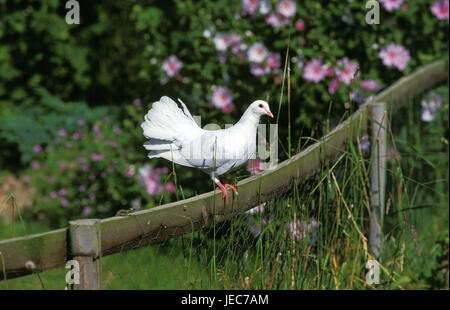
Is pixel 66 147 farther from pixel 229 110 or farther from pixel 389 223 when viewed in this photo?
pixel 389 223

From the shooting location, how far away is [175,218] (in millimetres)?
2211

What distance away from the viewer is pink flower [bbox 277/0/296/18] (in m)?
4.59

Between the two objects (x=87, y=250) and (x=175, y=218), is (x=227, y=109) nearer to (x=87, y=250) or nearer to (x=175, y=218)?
(x=175, y=218)

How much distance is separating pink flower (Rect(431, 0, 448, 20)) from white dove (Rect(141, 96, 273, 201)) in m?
3.06

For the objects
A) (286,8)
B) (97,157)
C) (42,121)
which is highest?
(286,8)

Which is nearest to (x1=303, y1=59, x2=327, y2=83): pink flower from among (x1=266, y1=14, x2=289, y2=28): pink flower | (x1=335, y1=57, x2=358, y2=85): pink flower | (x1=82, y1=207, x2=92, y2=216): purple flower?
(x1=335, y1=57, x2=358, y2=85): pink flower

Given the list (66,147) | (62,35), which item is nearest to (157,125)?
(66,147)

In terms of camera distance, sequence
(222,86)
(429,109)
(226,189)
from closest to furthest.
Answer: (226,189), (222,86), (429,109)

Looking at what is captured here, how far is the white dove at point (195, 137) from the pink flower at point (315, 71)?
231cm

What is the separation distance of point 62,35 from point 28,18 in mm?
422

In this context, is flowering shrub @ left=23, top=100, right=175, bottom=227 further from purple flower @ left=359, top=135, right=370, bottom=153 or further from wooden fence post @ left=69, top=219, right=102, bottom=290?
wooden fence post @ left=69, top=219, right=102, bottom=290

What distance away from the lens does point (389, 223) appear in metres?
4.43

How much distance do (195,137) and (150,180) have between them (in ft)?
8.37

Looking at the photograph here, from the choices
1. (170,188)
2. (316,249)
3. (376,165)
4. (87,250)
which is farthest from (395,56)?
(87,250)
